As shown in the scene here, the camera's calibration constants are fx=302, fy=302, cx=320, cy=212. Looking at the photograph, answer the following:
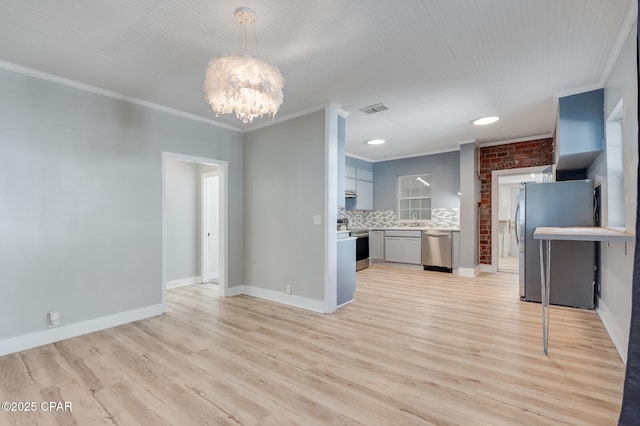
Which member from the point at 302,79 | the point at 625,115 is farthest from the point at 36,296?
the point at 625,115

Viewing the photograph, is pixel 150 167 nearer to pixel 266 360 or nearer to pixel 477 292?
pixel 266 360

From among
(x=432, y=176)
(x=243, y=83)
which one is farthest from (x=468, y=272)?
(x=243, y=83)

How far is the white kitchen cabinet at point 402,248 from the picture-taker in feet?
21.7

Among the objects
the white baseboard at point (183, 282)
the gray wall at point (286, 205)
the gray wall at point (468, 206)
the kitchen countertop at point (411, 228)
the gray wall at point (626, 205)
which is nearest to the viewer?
the gray wall at point (626, 205)

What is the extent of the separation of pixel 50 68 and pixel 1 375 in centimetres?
265

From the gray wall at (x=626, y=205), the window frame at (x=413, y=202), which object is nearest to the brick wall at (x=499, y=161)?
the window frame at (x=413, y=202)

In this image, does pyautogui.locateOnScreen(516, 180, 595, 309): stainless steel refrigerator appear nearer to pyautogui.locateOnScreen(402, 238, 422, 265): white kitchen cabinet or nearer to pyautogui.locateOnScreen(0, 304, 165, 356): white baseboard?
pyautogui.locateOnScreen(402, 238, 422, 265): white kitchen cabinet

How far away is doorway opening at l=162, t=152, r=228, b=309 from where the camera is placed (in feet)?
16.8

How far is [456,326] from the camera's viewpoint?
328cm

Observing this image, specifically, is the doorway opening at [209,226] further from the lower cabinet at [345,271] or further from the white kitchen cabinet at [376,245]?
the white kitchen cabinet at [376,245]

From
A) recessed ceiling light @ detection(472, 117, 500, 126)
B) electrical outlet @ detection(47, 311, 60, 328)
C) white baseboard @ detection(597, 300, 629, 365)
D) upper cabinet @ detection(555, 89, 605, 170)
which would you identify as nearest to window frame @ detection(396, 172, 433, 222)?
recessed ceiling light @ detection(472, 117, 500, 126)

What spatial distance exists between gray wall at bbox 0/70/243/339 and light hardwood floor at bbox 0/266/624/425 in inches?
16.3

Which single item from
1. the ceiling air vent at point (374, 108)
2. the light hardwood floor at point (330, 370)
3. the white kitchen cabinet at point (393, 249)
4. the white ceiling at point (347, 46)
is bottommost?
the light hardwood floor at point (330, 370)

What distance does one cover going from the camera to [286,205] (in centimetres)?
425
